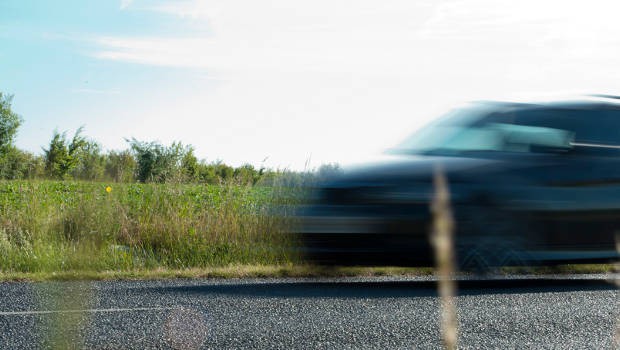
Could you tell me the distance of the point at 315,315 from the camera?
482 centimetres

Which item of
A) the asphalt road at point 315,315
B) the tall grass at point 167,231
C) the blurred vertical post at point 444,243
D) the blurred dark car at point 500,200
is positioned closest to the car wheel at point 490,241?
the blurred dark car at point 500,200

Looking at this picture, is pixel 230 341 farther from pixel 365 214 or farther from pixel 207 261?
pixel 207 261

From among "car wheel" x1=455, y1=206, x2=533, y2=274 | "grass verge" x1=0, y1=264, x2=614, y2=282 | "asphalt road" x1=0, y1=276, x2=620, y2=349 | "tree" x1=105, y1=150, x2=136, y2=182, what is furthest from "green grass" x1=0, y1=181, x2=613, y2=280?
"tree" x1=105, y1=150, x2=136, y2=182

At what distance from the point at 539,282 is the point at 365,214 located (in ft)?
15.4

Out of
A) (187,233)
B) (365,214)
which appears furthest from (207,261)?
(365,214)

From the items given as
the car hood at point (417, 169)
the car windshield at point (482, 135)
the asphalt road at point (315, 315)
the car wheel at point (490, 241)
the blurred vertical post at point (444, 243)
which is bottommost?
the asphalt road at point (315, 315)

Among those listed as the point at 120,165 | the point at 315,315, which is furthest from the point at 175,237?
the point at 120,165

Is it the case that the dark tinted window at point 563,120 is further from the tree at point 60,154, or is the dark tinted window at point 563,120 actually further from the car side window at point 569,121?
the tree at point 60,154

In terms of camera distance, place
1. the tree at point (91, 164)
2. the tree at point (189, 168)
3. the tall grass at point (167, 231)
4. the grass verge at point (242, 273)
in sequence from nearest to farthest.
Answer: the tree at point (91, 164) → the grass verge at point (242, 273) → the tall grass at point (167, 231) → the tree at point (189, 168)

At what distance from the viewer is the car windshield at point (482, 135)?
7.29 feet

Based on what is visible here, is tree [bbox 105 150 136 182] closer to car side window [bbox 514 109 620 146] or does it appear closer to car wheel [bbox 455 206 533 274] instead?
car wheel [bbox 455 206 533 274]

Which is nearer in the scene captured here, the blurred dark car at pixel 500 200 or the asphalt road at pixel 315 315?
the blurred dark car at pixel 500 200

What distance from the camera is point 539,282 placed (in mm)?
6457

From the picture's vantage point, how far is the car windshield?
2.22 m
